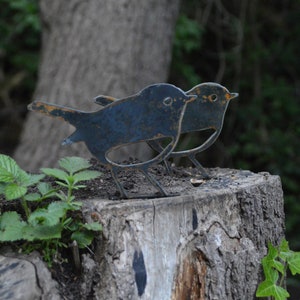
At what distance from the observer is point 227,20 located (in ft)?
15.4

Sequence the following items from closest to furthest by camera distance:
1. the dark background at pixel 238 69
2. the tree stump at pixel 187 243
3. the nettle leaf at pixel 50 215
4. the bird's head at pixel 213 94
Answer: the nettle leaf at pixel 50 215 → the tree stump at pixel 187 243 → the bird's head at pixel 213 94 → the dark background at pixel 238 69

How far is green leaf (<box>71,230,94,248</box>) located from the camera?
1618 mm

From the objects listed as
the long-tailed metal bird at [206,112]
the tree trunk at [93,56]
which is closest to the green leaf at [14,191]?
the long-tailed metal bird at [206,112]

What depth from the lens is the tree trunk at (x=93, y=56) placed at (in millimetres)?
3457

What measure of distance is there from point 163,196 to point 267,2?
11.5 feet

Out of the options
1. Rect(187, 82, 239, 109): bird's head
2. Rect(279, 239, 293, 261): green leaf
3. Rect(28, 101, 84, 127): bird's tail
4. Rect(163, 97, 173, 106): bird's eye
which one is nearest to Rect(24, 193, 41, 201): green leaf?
Rect(28, 101, 84, 127): bird's tail

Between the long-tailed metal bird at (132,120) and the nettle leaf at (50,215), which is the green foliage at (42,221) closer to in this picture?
the nettle leaf at (50,215)

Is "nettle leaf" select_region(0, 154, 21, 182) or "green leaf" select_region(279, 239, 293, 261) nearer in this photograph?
"nettle leaf" select_region(0, 154, 21, 182)

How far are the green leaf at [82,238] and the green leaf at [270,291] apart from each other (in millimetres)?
607

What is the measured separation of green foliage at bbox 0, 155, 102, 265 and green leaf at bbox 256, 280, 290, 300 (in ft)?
1.98

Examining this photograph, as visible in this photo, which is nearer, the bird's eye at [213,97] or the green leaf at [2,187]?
the green leaf at [2,187]

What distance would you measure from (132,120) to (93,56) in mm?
1750

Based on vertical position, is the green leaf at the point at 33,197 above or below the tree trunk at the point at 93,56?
below

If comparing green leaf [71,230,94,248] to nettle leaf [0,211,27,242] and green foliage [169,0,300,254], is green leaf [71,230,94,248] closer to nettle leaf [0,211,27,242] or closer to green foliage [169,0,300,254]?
nettle leaf [0,211,27,242]
